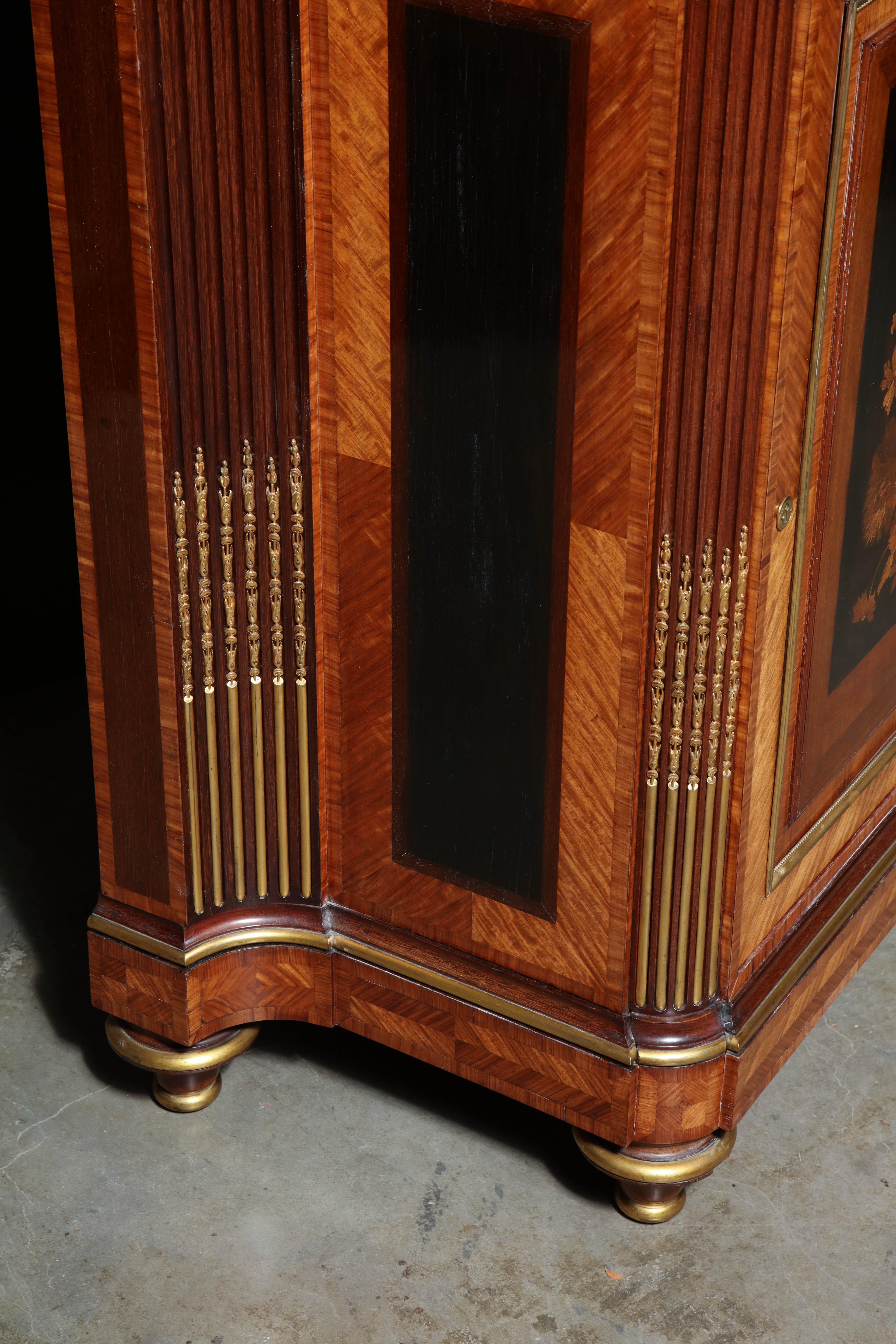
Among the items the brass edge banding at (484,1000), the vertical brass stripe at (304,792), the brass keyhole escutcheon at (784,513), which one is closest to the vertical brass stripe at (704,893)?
the brass edge banding at (484,1000)

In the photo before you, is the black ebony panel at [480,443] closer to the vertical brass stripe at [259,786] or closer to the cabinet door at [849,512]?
the vertical brass stripe at [259,786]

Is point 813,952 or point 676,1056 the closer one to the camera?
point 676,1056

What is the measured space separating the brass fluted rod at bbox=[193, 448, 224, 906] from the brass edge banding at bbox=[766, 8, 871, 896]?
0.63m

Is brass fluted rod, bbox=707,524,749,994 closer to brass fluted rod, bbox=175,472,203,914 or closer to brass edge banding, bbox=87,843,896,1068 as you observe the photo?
brass edge banding, bbox=87,843,896,1068

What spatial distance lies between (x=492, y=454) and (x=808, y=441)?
32 cm

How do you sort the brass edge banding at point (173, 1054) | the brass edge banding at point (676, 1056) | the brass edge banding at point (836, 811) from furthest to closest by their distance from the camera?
the brass edge banding at point (173, 1054), the brass edge banding at point (836, 811), the brass edge banding at point (676, 1056)

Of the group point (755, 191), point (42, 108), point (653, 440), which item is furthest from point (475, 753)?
point (42, 108)

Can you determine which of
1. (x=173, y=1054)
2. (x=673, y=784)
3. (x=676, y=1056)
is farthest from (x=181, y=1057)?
(x=673, y=784)

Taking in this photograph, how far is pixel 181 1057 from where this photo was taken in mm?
2160

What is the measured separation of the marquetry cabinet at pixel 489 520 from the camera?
5.32 ft

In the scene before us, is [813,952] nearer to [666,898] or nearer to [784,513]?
[666,898]

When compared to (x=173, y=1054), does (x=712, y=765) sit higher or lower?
higher

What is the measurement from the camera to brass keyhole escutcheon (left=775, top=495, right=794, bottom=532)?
1.76m

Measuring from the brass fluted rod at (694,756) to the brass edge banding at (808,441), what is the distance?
0.48ft
